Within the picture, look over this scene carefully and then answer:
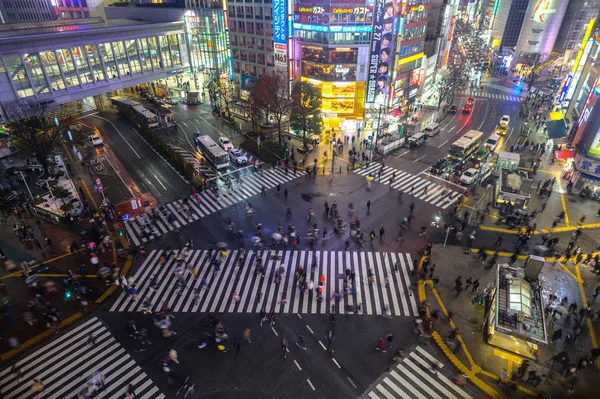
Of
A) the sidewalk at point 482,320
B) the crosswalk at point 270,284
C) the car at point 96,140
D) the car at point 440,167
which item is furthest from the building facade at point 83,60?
the sidewalk at point 482,320

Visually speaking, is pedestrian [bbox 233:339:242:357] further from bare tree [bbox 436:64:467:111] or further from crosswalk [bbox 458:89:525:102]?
crosswalk [bbox 458:89:525:102]

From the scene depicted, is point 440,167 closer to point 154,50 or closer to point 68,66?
point 68,66

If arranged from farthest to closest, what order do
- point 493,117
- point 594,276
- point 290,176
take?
point 493,117 → point 290,176 → point 594,276

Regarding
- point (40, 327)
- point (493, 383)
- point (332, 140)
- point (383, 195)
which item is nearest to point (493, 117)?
point (332, 140)

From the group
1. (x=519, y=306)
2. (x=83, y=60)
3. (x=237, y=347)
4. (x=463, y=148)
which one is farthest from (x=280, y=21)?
(x=519, y=306)

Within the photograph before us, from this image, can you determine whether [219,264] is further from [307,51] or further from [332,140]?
[307,51]

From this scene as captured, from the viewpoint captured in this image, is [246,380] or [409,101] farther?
[409,101]
